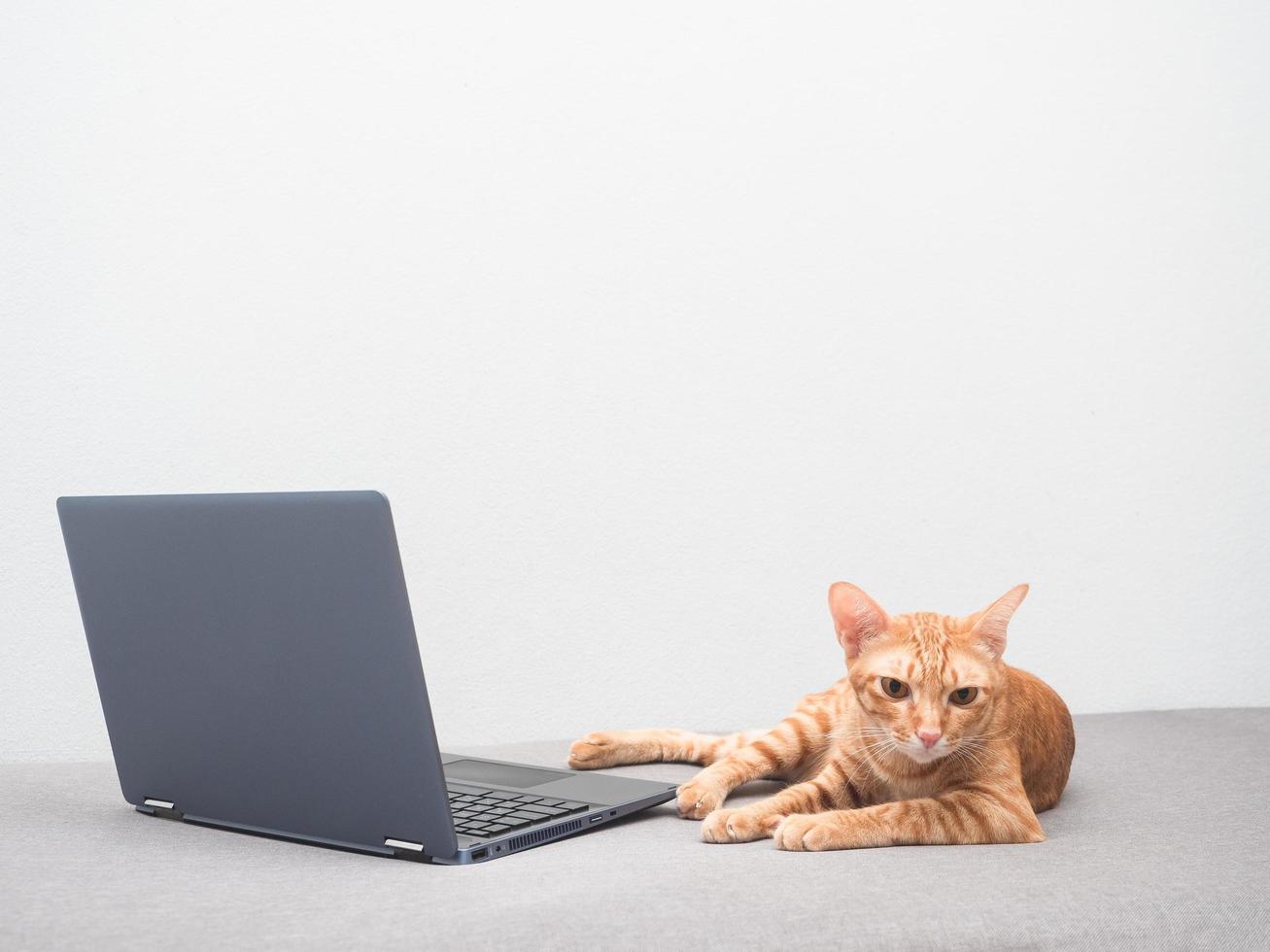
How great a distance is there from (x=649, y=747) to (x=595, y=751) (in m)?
0.10

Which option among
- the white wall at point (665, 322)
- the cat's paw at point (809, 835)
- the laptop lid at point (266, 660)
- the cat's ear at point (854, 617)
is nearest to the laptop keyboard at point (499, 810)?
the laptop lid at point (266, 660)

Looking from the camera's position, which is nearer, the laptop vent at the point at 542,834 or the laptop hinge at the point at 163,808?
the laptop vent at the point at 542,834

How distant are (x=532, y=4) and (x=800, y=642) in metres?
1.38

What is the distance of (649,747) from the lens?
6.10 ft

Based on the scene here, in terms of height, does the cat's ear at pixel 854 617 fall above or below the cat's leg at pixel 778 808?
above

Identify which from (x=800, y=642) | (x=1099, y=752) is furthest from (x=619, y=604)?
(x=1099, y=752)

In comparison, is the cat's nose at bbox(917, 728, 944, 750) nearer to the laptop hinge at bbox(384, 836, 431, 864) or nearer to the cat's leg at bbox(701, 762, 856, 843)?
the cat's leg at bbox(701, 762, 856, 843)

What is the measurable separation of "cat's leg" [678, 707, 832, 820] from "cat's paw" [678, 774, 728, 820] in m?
0.01

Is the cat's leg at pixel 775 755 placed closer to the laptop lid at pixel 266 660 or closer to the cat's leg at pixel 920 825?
the cat's leg at pixel 920 825

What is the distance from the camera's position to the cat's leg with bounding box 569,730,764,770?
181 cm

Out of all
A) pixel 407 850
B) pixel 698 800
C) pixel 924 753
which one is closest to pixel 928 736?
pixel 924 753

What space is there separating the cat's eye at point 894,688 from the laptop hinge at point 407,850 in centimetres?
55

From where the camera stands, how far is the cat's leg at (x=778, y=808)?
1.37 metres

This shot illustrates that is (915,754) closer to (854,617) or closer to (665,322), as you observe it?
(854,617)
